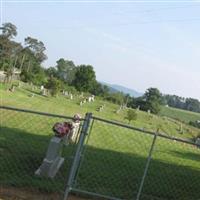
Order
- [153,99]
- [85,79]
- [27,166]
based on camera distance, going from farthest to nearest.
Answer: [153,99], [85,79], [27,166]

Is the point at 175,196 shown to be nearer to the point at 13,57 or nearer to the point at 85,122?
the point at 85,122

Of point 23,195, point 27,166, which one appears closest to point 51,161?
point 27,166

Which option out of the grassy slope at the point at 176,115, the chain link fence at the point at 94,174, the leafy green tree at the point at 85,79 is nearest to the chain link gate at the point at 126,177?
the chain link fence at the point at 94,174

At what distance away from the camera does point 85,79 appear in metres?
103

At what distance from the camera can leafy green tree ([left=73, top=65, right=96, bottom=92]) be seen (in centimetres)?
10225

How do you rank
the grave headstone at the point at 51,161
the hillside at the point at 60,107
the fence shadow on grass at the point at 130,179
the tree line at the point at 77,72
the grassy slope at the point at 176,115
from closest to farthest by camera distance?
the grave headstone at the point at 51,161, the fence shadow on grass at the point at 130,179, the hillside at the point at 60,107, the tree line at the point at 77,72, the grassy slope at the point at 176,115

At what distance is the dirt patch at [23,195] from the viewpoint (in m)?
8.34

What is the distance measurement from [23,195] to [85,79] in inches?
3736

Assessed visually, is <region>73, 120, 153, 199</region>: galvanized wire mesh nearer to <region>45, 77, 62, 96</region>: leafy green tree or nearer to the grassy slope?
<region>45, 77, 62, 96</region>: leafy green tree

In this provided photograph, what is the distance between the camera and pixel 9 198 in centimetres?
822

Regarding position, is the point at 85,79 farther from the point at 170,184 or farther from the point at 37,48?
the point at 170,184

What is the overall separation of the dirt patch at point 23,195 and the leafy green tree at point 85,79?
302 ft

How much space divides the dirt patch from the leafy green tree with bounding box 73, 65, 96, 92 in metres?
92.1

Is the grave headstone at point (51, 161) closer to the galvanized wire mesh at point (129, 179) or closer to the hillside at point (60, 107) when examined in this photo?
the galvanized wire mesh at point (129, 179)
